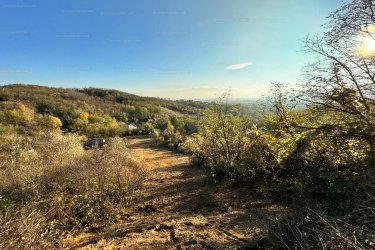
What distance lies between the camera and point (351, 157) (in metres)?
6.59

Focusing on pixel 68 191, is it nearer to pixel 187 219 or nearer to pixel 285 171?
pixel 187 219

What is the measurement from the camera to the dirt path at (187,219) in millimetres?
5348

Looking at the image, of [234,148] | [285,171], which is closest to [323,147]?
[285,171]

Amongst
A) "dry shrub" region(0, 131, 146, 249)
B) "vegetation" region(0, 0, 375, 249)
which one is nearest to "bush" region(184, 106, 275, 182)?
"vegetation" region(0, 0, 375, 249)

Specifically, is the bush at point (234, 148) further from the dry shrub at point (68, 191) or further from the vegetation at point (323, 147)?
the dry shrub at point (68, 191)

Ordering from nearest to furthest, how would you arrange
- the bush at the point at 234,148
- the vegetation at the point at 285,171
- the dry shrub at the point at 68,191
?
the vegetation at the point at 285,171
the dry shrub at the point at 68,191
the bush at the point at 234,148

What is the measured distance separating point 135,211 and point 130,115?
36979 millimetres

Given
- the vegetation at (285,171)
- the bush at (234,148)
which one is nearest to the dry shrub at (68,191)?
the vegetation at (285,171)

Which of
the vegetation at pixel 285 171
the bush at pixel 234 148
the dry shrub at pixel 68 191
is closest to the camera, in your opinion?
the vegetation at pixel 285 171

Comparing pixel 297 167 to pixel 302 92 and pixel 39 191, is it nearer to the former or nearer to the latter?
pixel 302 92

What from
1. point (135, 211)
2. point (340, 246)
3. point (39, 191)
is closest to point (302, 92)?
point (340, 246)

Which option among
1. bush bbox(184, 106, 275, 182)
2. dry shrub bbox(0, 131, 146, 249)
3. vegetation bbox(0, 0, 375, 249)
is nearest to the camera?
vegetation bbox(0, 0, 375, 249)

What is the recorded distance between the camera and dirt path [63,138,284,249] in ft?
17.5

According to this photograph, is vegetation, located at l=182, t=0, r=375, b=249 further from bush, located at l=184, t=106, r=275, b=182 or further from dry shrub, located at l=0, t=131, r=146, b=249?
dry shrub, located at l=0, t=131, r=146, b=249
